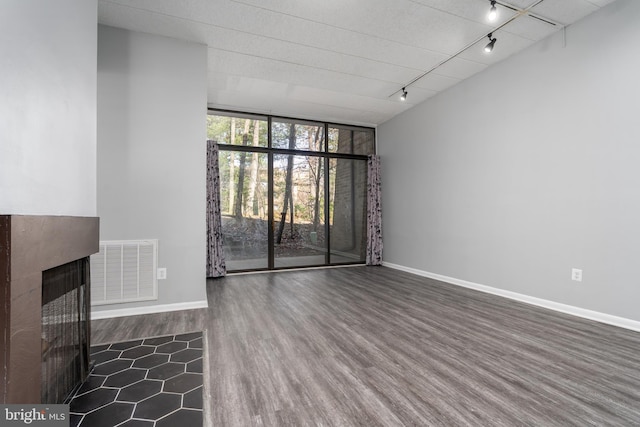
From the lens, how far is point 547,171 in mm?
3105

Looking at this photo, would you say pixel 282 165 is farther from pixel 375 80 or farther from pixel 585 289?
pixel 585 289

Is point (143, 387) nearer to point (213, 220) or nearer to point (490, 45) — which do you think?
point (213, 220)

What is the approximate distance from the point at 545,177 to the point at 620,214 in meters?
0.73

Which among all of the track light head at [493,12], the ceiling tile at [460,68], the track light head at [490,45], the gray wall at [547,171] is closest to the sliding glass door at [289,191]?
the gray wall at [547,171]

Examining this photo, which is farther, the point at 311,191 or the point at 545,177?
the point at 311,191

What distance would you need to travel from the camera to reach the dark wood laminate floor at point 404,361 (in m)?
1.43

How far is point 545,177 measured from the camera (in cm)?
312

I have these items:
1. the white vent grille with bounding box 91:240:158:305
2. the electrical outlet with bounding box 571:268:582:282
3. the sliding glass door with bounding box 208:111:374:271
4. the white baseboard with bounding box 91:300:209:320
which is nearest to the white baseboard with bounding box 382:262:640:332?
the electrical outlet with bounding box 571:268:582:282

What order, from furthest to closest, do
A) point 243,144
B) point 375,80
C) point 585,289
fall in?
point 243,144 < point 375,80 < point 585,289

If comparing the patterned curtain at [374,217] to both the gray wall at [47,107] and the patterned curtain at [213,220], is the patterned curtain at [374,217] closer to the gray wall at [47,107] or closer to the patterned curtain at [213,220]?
the patterned curtain at [213,220]

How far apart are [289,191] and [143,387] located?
392cm

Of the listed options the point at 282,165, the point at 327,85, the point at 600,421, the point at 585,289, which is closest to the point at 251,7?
the point at 327,85

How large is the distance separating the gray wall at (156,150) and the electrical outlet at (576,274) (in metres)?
3.74

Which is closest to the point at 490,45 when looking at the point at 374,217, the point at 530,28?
the point at 530,28
